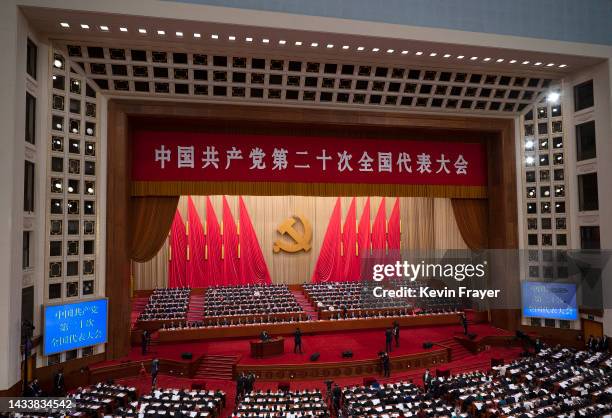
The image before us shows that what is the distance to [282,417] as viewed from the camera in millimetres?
8172

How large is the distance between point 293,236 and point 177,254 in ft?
18.1

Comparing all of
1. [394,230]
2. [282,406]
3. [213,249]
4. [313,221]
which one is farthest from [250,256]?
[282,406]

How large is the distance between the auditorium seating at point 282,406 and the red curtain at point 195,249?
39.1ft

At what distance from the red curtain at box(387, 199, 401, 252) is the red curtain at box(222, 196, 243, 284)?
761cm

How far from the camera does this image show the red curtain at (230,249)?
21344mm

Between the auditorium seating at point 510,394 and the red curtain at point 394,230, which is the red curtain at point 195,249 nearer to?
the red curtain at point 394,230

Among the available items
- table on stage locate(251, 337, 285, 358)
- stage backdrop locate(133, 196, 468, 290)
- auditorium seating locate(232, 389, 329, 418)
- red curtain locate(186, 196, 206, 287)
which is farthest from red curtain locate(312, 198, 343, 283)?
auditorium seating locate(232, 389, 329, 418)

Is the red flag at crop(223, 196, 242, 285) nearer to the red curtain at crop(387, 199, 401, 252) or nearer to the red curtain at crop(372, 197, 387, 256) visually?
the red curtain at crop(372, 197, 387, 256)

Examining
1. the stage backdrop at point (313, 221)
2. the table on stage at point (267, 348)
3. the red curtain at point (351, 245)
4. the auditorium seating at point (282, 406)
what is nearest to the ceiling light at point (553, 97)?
the stage backdrop at point (313, 221)

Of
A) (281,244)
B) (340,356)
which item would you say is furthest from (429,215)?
(340,356)

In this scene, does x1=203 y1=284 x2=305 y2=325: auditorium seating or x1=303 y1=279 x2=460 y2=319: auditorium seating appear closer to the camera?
x1=203 y1=284 x2=305 y2=325: auditorium seating

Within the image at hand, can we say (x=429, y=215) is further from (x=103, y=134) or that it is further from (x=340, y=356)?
(x=103, y=134)

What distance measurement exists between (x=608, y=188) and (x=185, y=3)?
1255 centimetres

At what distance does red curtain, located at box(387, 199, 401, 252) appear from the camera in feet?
75.7
